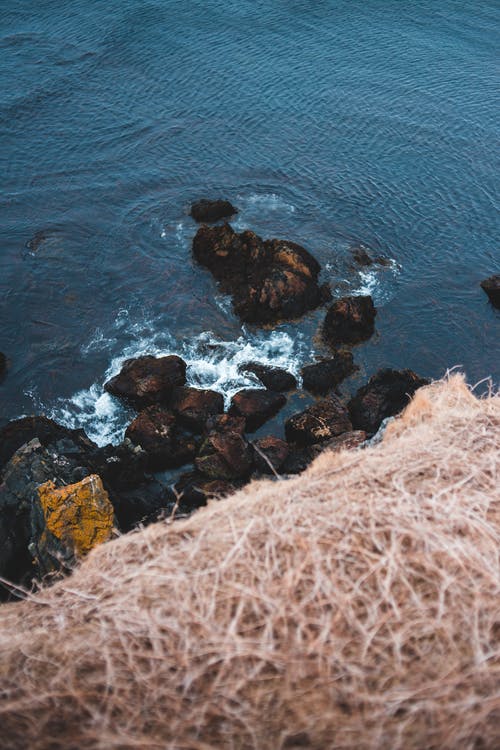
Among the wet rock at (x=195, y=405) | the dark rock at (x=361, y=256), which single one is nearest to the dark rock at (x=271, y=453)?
the wet rock at (x=195, y=405)

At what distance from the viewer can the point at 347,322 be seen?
23.8 meters

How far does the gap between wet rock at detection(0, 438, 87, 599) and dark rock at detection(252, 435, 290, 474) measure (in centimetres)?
543

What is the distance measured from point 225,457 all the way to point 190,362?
18.8 feet

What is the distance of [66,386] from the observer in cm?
2177

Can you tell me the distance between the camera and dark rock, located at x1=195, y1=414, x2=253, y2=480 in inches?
717

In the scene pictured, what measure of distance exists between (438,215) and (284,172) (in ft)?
29.8

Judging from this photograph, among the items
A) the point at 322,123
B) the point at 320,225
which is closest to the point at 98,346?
the point at 320,225

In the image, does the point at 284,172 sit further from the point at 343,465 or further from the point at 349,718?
the point at 349,718

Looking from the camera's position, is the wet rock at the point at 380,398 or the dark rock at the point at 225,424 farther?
the wet rock at the point at 380,398

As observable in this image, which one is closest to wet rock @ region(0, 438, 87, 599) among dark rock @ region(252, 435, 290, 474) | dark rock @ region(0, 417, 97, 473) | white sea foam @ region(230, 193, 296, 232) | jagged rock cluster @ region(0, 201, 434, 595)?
jagged rock cluster @ region(0, 201, 434, 595)

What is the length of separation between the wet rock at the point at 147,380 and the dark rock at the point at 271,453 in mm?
3834

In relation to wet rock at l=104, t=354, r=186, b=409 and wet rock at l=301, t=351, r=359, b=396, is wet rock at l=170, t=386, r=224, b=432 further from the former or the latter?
wet rock at l=301, t=351, r=359, b=396

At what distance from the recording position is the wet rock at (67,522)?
1338 cm

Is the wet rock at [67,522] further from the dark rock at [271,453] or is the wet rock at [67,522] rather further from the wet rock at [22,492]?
the dark rock at [271,453]
